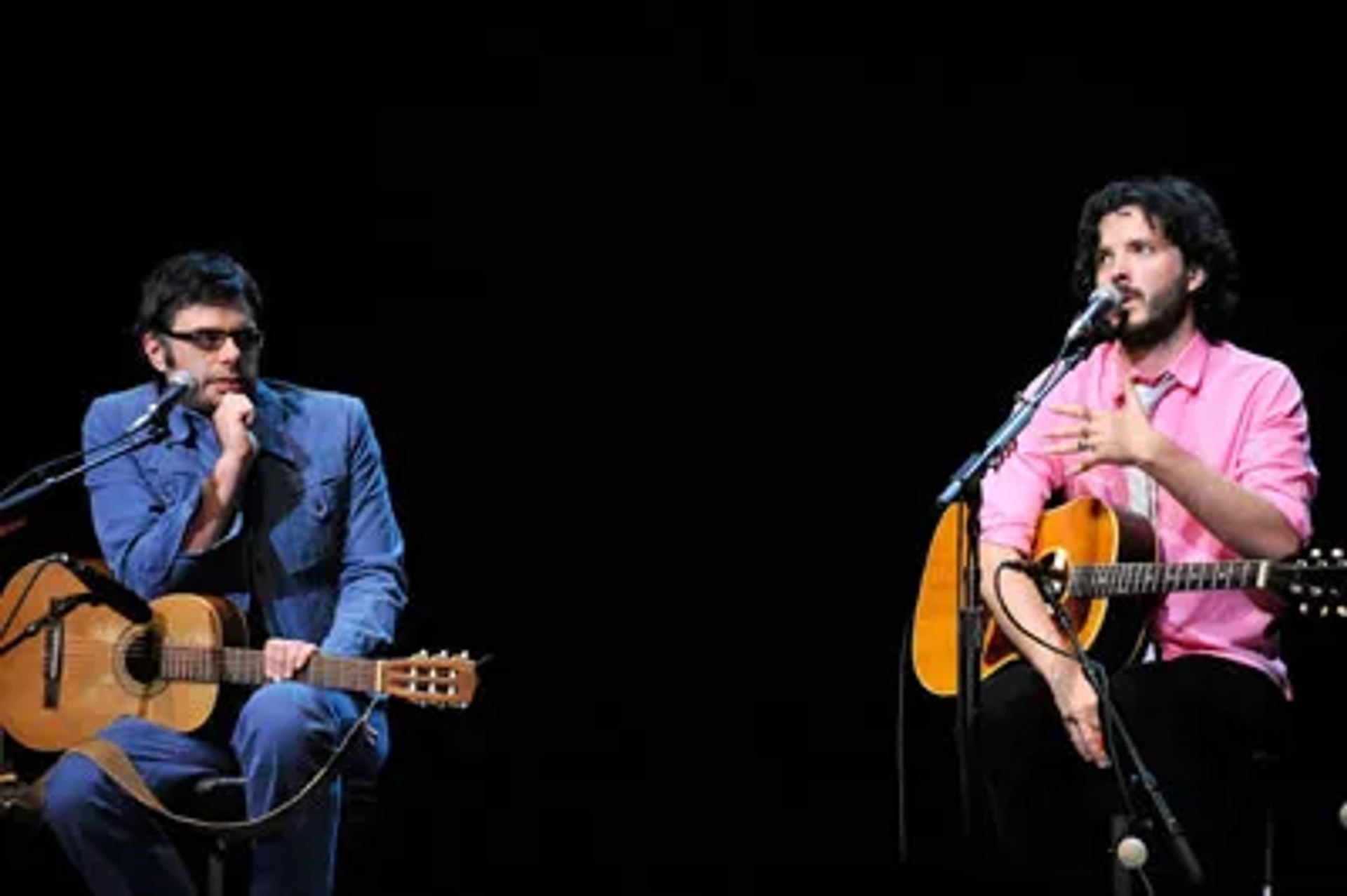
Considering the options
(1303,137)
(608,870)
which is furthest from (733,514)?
(1303,137)

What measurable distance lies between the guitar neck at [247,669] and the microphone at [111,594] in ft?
0.34

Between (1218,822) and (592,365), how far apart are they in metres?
2.27

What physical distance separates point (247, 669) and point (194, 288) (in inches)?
35.8

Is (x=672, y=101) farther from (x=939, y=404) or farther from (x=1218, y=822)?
(x=1218, y=822)

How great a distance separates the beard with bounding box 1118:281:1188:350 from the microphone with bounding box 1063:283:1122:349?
15 centimetres

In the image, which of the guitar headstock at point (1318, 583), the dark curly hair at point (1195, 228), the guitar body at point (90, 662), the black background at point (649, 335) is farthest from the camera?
the black background at point (649, 335)

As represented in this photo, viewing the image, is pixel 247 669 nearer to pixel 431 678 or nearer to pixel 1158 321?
pixel 431 678

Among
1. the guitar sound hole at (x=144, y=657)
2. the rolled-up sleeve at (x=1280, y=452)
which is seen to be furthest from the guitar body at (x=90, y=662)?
the rolled-up sleeve at (x=1280, y=452)

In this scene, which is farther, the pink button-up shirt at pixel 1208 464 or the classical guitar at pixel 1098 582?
the pink button-up shirt at pixel 1208 464

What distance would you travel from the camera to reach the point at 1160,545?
3963 mm

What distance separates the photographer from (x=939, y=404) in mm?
5109

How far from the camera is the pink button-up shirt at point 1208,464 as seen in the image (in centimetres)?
388

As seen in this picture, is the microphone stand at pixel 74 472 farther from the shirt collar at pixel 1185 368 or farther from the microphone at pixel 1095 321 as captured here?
the shirt collar at pixel 1185 368

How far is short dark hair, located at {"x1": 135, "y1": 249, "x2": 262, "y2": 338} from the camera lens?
450cm
